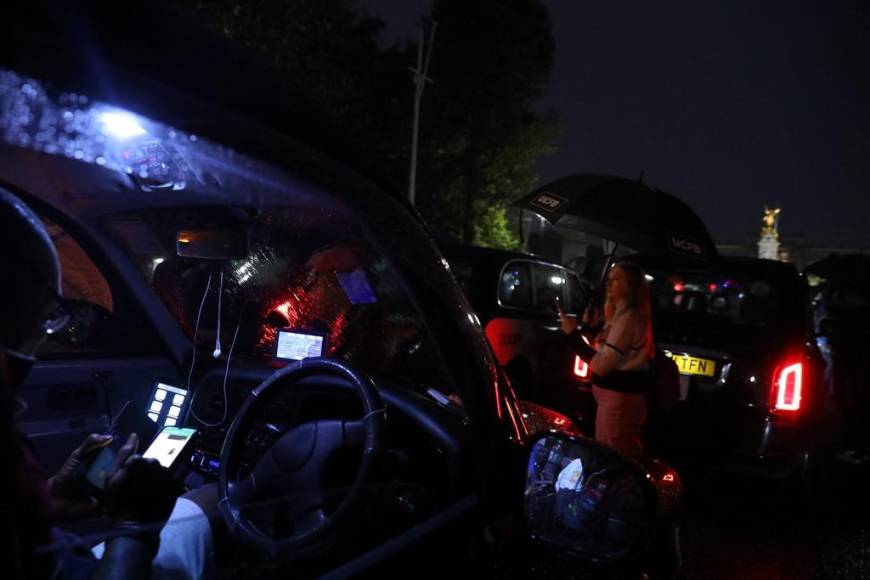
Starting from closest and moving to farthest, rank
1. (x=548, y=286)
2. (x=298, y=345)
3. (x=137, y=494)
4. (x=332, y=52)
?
(x=137, y=494) < (x=298, y=345) < (x=548, y=286) < (x=332, y=52)

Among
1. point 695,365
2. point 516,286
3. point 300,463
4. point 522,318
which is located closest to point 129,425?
point 300,463

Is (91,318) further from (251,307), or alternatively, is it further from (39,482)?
(39,482)

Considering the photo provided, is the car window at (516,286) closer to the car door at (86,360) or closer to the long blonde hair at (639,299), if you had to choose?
the long blonde hair at (639,299)

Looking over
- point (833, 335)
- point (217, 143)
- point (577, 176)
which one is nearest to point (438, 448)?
Result: point (217, 143)

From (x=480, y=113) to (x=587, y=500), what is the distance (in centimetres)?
2184

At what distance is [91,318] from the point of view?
8.99 ft

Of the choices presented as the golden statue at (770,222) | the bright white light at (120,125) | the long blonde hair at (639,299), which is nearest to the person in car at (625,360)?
the long blonde hair at (639,299)

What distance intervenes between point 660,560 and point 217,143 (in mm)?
1458

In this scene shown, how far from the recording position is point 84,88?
0.78 meters

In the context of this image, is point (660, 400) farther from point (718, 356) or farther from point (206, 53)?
point (206, 53)

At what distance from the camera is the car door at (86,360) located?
2.44 m

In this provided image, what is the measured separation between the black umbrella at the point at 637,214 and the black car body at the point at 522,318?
0.93 meters

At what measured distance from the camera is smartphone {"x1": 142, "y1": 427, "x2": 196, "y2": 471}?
2402mm

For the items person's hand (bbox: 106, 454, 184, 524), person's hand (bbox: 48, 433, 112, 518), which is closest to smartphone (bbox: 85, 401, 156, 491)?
person's hand (bbox: 48, 433, 112, 518)
